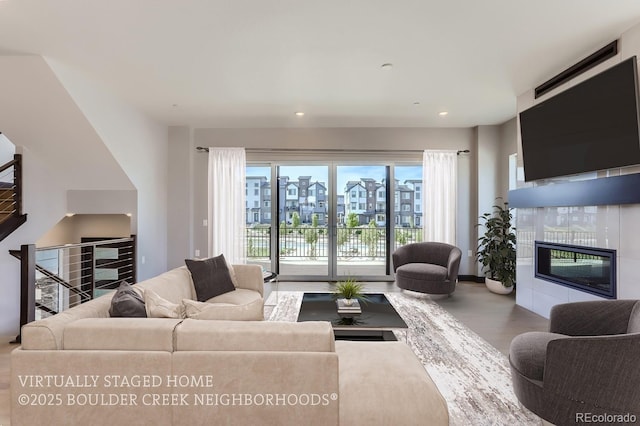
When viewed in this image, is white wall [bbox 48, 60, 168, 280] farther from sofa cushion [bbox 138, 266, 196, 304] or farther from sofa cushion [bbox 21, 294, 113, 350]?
sofa cushion [bbox 21, 294, 113, 350]

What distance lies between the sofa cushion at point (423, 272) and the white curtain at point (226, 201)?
2772 millimetres

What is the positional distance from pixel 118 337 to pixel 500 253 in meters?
5.15

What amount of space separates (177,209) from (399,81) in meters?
4.26

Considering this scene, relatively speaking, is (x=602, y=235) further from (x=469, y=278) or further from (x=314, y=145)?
(x=314, y=145)

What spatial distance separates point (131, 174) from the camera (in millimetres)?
4797

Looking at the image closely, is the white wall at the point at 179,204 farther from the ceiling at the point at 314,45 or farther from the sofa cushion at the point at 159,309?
the sofa cushion at the point at 159,309

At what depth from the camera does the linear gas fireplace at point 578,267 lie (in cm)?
318

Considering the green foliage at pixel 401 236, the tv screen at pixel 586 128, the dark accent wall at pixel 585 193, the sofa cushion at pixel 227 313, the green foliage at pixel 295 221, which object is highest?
the tv screen at pixel 586 128

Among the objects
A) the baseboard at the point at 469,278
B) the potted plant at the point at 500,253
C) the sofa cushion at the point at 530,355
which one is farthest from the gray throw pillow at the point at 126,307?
the baseboard at the point at 469,278

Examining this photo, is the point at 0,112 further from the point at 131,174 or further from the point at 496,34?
the point at 496,34

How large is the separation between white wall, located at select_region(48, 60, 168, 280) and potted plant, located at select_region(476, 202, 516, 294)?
5.35m

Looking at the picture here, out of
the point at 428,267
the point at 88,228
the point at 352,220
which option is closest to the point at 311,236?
the point at 352,220

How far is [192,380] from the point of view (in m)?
1.57

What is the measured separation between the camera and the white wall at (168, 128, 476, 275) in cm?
588
